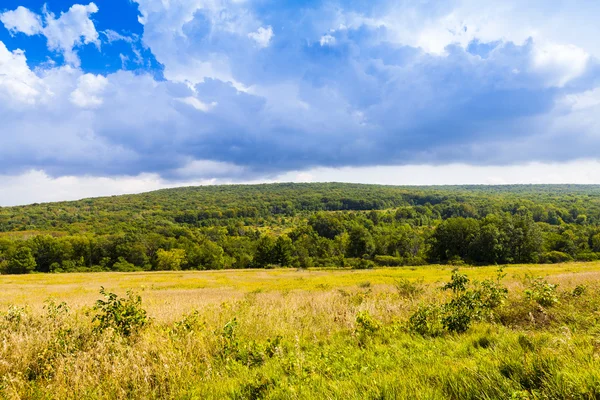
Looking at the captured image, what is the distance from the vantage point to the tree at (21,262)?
9062 cm

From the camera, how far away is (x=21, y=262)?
90688mm

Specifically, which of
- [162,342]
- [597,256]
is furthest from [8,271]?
[597,256]

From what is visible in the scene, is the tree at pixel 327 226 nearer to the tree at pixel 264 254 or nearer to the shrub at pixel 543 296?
the tree at pixel 264 254

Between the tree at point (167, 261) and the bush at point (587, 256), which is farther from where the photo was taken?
the tree at point (167, 261)

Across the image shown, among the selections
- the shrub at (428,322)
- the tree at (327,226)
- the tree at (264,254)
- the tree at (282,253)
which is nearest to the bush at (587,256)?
the tree at (282,253)

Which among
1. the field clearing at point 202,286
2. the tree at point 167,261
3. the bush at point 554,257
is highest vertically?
the field clearing at point 202,286

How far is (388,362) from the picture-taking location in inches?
207

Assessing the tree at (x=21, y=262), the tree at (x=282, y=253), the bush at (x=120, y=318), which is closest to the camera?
the bush at (x=120, y=318)

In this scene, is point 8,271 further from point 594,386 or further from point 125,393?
point 594,386

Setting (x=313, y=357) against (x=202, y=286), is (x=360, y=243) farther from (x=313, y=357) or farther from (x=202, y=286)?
(x=313, y=357)

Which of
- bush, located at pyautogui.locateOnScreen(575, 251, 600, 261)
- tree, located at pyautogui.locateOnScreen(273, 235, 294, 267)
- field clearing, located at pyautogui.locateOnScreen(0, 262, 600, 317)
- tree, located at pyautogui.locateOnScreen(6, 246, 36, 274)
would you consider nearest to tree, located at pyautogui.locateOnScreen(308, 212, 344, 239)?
tree, located at pyautogui.locateOnScreen(273, 235, 294, 267)

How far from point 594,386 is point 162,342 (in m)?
7.29

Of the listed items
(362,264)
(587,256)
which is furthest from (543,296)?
(587,256)

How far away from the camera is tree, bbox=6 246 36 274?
90.6 metres
